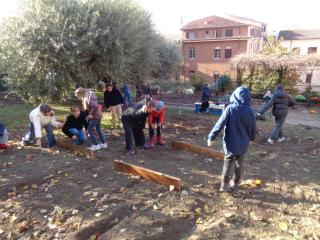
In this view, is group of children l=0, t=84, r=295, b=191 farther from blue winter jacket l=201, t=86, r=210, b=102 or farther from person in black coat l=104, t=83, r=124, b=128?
blue winter jacket l=201, t=86, r=210, b=102

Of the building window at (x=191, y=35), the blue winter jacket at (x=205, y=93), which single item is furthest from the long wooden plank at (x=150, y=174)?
the building window at (x=191, y=35)

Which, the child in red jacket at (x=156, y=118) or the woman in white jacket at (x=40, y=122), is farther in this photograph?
the child in red jacket at (x=156, y=118)

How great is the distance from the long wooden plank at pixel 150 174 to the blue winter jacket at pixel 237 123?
3.46 feet

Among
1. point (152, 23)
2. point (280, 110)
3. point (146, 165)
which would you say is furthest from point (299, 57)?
point (146, 165)

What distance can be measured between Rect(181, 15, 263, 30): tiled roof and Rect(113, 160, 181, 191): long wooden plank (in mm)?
36861

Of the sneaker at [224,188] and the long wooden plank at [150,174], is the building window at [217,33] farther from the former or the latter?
the sneaker at [224,188]

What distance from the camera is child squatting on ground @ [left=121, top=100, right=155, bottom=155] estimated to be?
639 cm

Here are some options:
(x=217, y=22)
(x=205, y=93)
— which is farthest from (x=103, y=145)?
(x=217, y=22)

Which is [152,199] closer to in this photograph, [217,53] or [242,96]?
[242,96]

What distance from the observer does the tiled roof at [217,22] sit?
39.3m

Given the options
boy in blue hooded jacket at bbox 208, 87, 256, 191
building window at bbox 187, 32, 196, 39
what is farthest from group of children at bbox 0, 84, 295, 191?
building window at bbox 187, 32, 196, 39

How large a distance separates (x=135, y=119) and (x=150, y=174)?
5.55 feet

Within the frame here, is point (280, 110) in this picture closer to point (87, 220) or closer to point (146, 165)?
point (146, 165)

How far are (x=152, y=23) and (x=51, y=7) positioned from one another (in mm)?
5777
